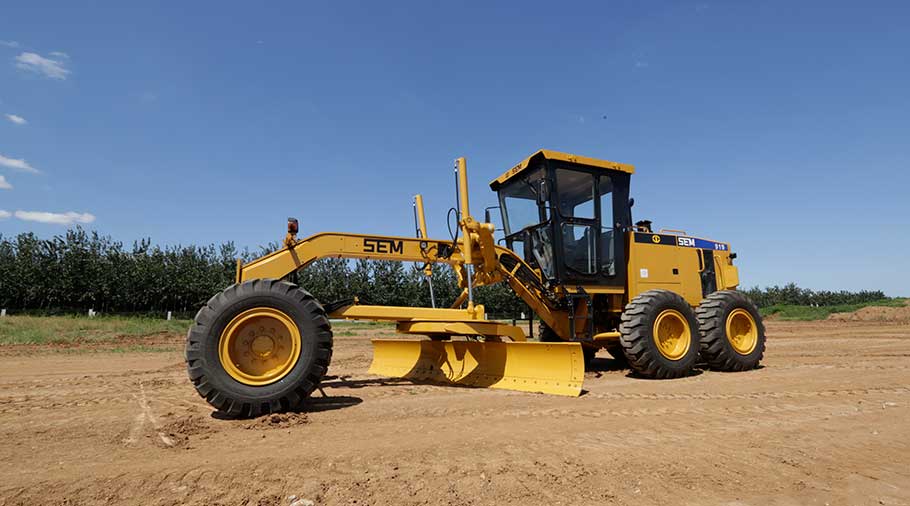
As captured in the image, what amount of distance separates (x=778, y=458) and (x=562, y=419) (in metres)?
1.70

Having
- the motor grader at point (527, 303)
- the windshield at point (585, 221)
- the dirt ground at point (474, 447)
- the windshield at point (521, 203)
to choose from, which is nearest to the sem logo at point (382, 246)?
the motor grader at point (527, 303)

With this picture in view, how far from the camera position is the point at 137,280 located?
39.7 meters

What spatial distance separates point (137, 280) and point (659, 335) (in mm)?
43055

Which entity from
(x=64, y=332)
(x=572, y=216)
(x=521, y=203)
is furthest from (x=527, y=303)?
(x=64, y=332)

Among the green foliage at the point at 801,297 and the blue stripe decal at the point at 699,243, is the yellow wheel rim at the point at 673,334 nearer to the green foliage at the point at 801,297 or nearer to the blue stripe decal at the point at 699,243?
the blue stripe decal at the point at 699,243

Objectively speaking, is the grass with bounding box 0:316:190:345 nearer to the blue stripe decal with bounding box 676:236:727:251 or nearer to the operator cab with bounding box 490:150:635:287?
the operator cab with bounding box 490:150:635:287

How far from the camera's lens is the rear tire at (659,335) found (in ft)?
23.4

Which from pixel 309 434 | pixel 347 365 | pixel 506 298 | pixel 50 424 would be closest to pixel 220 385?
pixel 309 434

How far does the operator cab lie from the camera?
7922mm

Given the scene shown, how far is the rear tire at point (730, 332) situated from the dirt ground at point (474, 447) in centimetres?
146

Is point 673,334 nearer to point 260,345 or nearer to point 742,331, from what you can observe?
point 742,331

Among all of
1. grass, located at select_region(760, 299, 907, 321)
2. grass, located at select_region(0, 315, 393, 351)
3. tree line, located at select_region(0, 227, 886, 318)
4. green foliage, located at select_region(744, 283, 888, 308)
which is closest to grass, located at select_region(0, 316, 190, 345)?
grass, located at select_region(0, 315, 393, 351)

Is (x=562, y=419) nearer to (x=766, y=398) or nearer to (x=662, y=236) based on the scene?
(x=766, y=398)

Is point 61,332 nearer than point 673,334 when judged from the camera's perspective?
No
